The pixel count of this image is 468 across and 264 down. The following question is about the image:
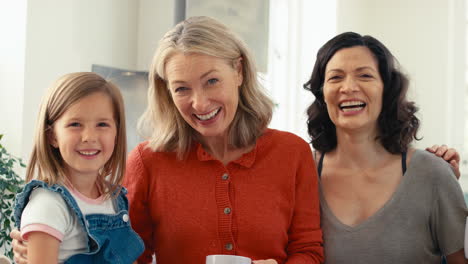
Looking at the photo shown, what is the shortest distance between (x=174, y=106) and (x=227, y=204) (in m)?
0.36

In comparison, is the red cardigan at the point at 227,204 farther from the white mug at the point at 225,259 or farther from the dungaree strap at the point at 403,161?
the white mug at the point at 225,259

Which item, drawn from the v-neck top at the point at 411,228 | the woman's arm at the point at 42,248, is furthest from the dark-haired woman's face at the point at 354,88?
the woman's arm at the point at 42,248

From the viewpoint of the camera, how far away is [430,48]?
16.0 feet

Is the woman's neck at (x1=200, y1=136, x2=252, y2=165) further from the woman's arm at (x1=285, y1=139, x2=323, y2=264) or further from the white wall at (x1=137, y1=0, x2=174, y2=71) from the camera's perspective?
the white wall at (x1=137, y1=0, x2=174, y2=71)

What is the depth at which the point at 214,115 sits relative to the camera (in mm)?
1704

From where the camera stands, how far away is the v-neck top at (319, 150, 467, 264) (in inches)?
70.1

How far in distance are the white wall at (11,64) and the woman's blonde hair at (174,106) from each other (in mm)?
1079

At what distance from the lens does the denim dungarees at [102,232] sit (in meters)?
1.36

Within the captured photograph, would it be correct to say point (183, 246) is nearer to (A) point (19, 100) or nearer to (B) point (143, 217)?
(B) point (143, 217)

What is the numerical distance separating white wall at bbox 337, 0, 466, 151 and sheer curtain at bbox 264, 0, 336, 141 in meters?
0.32

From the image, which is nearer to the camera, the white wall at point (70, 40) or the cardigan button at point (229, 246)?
the cardigan button at point (229, 246)

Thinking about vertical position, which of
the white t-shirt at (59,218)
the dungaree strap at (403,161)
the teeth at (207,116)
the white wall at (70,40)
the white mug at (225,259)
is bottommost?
the white mug at (225,259)

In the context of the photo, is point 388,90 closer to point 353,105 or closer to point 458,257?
point 353,105

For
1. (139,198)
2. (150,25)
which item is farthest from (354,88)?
(150,25)
